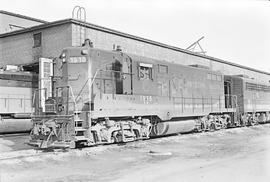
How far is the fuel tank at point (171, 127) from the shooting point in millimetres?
14086

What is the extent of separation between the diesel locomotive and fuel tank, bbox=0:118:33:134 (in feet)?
16.6

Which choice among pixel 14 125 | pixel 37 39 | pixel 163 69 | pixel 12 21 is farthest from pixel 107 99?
pixel 12 21

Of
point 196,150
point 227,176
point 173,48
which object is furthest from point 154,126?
point 173,48

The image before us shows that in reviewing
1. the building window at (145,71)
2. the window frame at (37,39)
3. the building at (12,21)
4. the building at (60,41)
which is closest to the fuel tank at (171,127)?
the building window at (145,71)

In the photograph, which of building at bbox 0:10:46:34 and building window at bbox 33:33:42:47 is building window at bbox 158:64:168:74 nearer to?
building window at bbox 33:33:42:47

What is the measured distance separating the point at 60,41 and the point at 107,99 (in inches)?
350

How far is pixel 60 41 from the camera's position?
18875mm

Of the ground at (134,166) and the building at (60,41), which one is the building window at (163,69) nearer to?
the ground at (134,166)

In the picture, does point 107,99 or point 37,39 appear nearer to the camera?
point 107,99

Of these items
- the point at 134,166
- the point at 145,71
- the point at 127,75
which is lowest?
the point at 134,166

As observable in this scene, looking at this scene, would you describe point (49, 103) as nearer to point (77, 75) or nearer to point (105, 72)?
point (77, 75)

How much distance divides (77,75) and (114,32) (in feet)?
30.9

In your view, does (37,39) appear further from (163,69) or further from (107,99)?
(107,99)

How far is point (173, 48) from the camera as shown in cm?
2612
